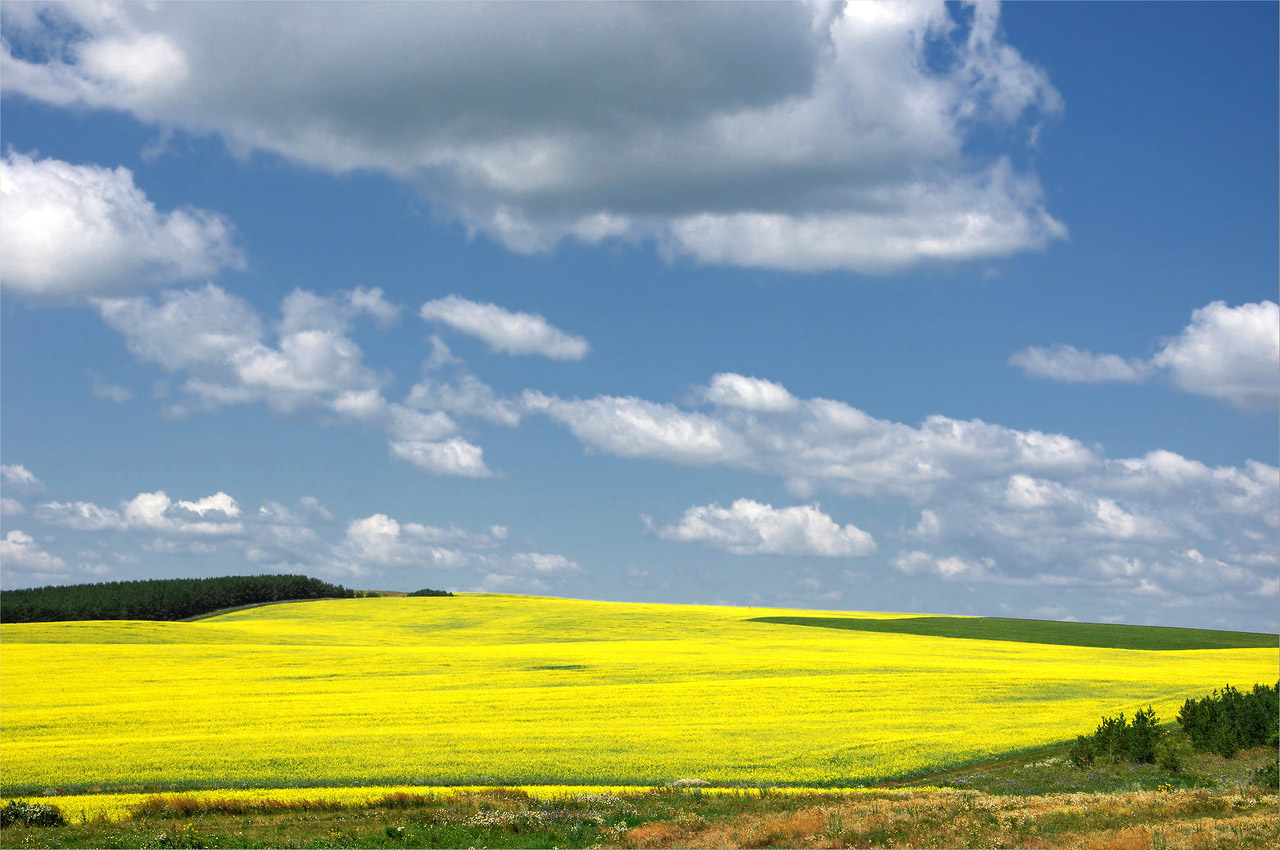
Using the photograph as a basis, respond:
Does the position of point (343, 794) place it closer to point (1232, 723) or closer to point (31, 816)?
point (31, 816)

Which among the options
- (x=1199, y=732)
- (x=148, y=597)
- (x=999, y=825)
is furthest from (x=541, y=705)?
(x=148, y=597)

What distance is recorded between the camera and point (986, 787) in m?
25.6

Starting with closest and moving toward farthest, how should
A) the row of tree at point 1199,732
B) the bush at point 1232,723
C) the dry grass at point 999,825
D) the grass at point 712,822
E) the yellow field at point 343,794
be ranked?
1. the dry grass at point 999,825
2. the grass at point 712,822
3. the yellow field at point 343,794
4. the row of tree at point 1199,732
5. the bush at point 1232,723

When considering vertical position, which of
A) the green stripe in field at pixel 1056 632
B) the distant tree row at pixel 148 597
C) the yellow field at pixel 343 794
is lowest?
the green stripe in field at pixel 1056 632

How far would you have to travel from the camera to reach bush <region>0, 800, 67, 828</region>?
65.5 feet

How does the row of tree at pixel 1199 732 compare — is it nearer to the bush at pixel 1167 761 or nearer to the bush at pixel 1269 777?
the bush at pixel 1167 761

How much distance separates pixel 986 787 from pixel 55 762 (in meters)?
24.0

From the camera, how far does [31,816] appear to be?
20016 millimetres

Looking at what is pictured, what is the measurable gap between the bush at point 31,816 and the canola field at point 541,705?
175 inches

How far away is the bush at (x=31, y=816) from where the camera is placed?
20.0 m

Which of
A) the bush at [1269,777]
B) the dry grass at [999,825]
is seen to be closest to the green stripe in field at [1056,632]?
the bush at [1269,777]

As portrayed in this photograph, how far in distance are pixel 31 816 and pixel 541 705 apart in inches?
733

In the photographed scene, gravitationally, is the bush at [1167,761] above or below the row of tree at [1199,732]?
below

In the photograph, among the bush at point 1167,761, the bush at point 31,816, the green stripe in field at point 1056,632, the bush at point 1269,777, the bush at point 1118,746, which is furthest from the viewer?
the green stripe in field at point 1056,632
